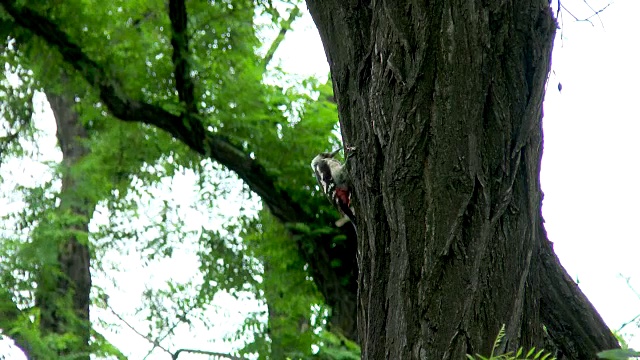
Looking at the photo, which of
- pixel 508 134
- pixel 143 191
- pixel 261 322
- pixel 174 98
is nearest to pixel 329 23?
pixel 508 134

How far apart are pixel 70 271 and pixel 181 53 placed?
4.11 meters

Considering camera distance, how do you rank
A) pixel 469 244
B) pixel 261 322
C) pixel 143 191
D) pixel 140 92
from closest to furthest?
pixel 469 244
pixel 140 92
pixel 261 322
pixel 143 191

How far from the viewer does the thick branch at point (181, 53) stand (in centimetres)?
779

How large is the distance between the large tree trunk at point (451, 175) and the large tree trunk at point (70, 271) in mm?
6889

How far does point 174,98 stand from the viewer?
8.30m

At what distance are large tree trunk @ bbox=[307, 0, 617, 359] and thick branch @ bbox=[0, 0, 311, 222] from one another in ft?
17.1

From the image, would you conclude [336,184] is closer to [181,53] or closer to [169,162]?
[181,53]

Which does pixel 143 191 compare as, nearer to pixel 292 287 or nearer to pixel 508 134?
pixel 292 287

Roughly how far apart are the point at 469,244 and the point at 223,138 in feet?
18.7

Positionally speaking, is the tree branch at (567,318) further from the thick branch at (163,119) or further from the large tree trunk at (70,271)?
the large tree trunk at (70,271)

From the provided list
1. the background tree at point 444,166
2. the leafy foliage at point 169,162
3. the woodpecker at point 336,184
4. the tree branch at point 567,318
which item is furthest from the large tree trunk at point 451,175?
the leafy foliage at point 169,162

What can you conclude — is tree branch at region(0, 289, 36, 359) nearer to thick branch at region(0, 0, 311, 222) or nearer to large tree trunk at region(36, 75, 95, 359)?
large tree trunk at region(36, 75, 95, 359)

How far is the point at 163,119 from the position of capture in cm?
827

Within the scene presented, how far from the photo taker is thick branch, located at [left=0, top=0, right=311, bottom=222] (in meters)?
7.86
